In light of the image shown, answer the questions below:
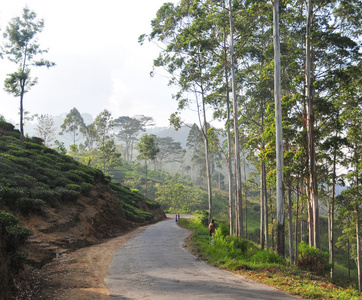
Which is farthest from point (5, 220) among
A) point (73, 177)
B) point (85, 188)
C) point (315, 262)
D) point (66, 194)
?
point (73, 177)

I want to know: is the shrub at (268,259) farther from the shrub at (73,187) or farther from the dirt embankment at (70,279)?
the shrub at (73,187)

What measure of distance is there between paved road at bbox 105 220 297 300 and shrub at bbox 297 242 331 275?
3.08 metres

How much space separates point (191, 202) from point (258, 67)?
138 feet

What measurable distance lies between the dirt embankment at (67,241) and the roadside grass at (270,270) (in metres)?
4.79

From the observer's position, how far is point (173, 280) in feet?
26.2

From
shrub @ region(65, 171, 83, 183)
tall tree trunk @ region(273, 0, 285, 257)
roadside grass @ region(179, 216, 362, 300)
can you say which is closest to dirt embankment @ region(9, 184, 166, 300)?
shrub @ region(65, 171, 83, 183)

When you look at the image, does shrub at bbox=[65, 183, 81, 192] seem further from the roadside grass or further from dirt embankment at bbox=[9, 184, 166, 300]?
the roadside grass

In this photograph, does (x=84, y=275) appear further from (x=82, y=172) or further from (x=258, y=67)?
(x=258, y=67)

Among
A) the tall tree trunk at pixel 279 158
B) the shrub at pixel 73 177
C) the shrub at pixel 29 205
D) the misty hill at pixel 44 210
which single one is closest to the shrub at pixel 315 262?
the tall tree trunk at pixel 279 158

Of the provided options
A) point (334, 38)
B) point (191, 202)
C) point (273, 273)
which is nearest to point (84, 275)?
point (273, 273)

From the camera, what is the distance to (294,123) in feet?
57.6

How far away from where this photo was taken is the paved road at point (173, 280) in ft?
21.7

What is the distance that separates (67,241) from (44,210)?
2.22 m

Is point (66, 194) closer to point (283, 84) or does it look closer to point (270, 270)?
point (270, 270)
